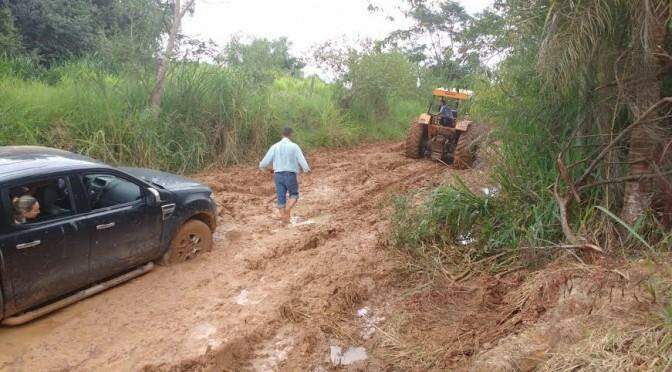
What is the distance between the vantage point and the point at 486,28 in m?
7.51

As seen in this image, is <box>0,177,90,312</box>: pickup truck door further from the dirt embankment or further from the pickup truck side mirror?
the pickup truck side mirror

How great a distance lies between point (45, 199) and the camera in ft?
15.4

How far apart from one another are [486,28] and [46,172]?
19.4ft

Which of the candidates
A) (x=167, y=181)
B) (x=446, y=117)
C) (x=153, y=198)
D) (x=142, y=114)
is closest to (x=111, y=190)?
(x=153, y=198)

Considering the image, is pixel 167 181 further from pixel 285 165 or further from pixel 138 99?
pixel 138 99

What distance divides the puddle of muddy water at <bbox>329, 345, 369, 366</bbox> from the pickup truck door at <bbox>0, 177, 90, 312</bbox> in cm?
243

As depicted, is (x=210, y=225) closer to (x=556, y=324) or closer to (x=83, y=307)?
(x=83, y=307)

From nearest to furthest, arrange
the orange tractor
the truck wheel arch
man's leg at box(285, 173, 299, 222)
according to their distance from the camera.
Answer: the truck wheel arch
man's leg at box(285, 173, 299, 222)
the orange tractor

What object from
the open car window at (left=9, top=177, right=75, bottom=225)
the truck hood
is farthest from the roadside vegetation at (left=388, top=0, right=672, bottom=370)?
the open car window at (left=9, top=177, right=75, bottom=225)

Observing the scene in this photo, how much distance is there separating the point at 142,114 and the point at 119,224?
17.1 ft

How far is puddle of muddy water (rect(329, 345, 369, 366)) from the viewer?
4340 mm

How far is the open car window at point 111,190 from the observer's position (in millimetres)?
5195

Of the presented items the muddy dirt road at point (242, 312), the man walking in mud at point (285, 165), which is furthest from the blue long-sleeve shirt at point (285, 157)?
the muddy dirt road at point (242, 312)

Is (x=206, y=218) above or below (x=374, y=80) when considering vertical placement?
below
